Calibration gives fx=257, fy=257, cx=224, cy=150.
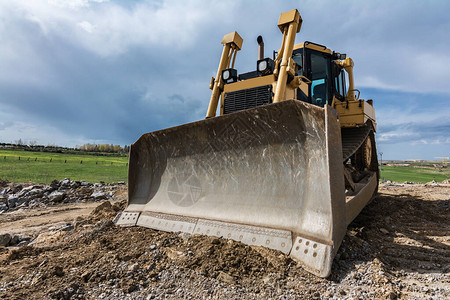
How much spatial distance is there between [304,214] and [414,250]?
1.38 meters

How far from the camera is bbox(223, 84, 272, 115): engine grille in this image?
3863 millimetres

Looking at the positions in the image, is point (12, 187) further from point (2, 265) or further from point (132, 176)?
point (2, 265)

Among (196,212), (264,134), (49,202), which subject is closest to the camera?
(264,134)

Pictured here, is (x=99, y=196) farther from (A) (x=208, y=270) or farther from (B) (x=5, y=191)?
(A) (x=208, y=270)

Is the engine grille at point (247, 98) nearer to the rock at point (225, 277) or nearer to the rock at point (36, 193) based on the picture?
the rock at point (225, 277)

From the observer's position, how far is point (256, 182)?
121 inches

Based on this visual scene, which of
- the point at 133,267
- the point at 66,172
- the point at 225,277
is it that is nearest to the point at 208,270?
the point at 225,277

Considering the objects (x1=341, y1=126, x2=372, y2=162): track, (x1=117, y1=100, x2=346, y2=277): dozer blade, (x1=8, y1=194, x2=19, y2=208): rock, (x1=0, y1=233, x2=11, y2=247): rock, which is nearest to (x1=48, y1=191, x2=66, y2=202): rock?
(x1=8, y1=194, x2=19, y2=208): rock

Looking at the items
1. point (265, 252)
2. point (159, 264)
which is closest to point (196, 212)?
point (159, 264)

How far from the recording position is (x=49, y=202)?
7.28 metres

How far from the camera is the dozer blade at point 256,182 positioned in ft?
7.78

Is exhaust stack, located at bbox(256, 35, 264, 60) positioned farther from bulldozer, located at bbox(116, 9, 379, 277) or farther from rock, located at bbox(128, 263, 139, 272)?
rock, located at bbox(128, 263, 139, 272)

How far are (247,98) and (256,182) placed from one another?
1.51m

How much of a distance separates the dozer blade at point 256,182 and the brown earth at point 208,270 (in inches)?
8.4
